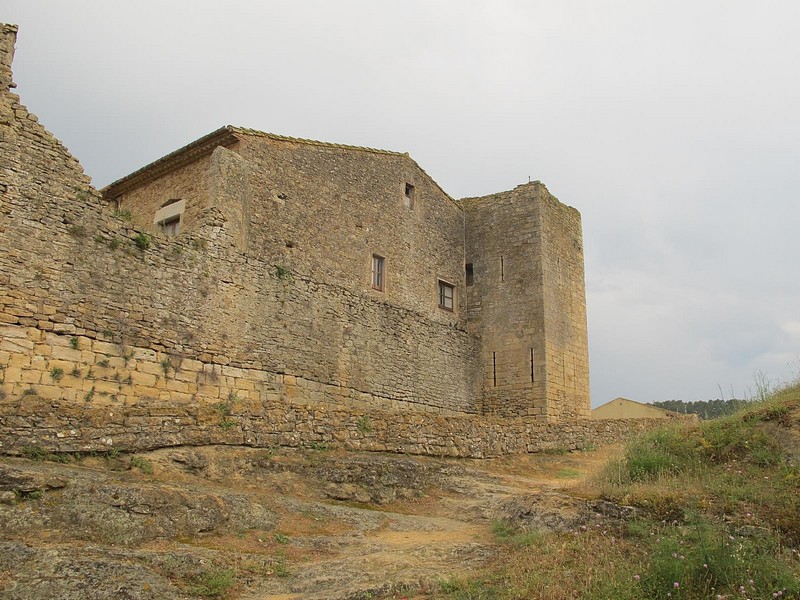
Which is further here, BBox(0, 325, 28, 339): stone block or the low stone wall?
BBox(0, 325, 28, 339): stone block

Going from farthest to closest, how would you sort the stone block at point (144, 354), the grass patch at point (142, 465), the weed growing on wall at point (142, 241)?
the weed growing on wall at point (142, 241)
the stone block at point (144, 354)
the grass patch at point (142, 465)

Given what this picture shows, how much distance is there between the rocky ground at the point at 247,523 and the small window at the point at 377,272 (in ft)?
29.0

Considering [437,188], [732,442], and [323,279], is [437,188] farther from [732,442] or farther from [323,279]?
[732,442]

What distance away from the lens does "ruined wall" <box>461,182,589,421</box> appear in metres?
23.1

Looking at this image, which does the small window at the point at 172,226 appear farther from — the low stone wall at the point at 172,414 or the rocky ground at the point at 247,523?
the rocky ground at the point at 247,523

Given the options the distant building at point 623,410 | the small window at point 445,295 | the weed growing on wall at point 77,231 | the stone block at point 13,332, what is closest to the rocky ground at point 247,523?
the stone block at point 13,332

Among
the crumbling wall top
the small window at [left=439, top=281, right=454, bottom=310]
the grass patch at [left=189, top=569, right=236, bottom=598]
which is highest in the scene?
the crumbling wall top

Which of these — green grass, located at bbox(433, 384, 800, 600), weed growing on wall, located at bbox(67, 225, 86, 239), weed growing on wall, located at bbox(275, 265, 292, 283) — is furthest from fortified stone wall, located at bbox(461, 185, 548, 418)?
weed growing on wall, located at bbox(67, 225, 86, 239)

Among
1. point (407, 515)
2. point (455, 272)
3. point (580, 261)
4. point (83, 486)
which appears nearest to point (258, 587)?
point (83, 486)

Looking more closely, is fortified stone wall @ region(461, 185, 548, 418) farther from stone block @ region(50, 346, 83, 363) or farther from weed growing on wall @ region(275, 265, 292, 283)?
stone block @ region(50, 346, 83, 363)

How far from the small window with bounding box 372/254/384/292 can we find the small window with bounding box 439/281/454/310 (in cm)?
308

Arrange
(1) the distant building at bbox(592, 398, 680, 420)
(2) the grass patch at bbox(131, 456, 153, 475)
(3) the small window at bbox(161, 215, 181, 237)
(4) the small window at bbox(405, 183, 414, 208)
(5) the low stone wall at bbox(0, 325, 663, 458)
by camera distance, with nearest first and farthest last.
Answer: (2) the grass patch at bbox(131, 456, 153, 475) < (5) the low stone wall at bbox(0, 325, 663, 458) < (3) the small window at bbox(161, 215, 181, 237) < (4) the small window at bbox(405, 183, 414, 208) < (1) the distant building at bbox(592, 398, 680, 420)

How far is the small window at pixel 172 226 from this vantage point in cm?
1830

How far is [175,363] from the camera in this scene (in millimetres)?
14641
